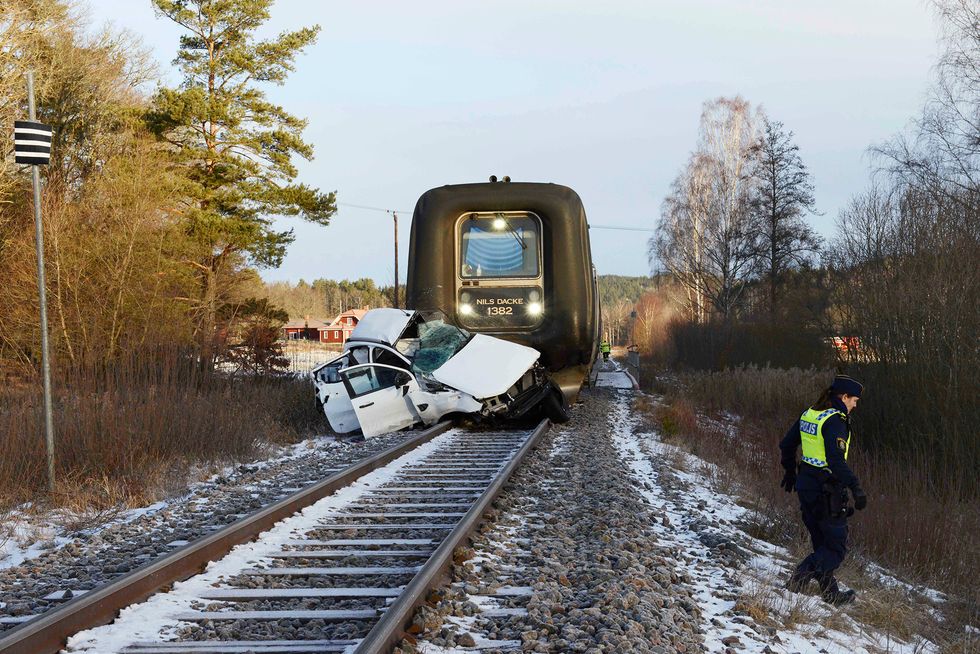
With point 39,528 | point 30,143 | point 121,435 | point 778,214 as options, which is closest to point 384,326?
point 121,435

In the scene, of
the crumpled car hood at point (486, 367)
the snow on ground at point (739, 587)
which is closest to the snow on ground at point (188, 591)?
the snow on ground at point (739, 587)

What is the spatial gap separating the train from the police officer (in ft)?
26.3

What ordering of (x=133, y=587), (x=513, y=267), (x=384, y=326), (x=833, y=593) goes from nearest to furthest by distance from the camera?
1. (x=133, y=587)
2. (x=833, y=593)
3. (x=384, y=326)
4. (x=513, y=267)

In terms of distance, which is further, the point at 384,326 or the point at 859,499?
the point at 384,326

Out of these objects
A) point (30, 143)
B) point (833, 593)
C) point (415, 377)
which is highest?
point (30, 143)

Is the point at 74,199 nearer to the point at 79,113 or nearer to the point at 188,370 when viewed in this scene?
the point at 79,113

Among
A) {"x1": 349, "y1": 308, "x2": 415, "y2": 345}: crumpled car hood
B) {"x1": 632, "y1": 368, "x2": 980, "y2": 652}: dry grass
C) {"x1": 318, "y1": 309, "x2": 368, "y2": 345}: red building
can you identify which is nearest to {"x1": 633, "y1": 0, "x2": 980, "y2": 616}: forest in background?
{"x1": 632, "y1": 368, "x2": 980, "y2": 652}: dry grass

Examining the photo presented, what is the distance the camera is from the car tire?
13.9 m

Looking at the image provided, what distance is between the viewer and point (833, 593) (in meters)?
5.29

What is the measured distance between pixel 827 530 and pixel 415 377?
7.88 meters

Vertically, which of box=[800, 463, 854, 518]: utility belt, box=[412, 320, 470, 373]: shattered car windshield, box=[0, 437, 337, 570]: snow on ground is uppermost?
box=[412, 320, 470, 373]: shattered car windshield

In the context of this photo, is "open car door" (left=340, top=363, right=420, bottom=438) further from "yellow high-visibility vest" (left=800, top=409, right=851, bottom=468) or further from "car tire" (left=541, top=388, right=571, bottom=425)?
"yellow high-visibility vest" (left=800, top=409, right=851, bottom=468)

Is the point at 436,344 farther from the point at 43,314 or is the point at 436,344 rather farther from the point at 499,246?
the point at 43,314

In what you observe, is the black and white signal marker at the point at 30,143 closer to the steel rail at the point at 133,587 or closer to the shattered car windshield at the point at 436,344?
the steel rail at the point at 133,587
